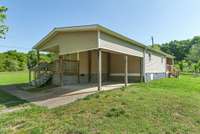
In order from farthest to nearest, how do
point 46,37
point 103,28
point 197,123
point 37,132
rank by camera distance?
point 46,37, point 103,28, point 197,123, point 37,132

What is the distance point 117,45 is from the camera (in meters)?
11.8

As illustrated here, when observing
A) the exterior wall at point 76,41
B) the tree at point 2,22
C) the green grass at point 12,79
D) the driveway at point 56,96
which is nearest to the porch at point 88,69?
the exterior wall at point 76,41

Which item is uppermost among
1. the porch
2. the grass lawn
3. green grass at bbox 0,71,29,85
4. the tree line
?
the tree line

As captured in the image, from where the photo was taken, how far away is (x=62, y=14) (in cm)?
1609

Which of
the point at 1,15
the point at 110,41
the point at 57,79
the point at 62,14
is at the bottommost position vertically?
the point at 57,79

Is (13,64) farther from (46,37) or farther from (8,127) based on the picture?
(8,127)

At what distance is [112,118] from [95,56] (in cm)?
1087

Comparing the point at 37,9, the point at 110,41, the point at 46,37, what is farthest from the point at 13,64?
the point at 110,41

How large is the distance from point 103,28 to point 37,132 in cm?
652

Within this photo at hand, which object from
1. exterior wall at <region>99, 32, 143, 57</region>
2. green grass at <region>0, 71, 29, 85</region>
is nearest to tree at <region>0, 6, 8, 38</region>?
exterior wall at <region>99, 32, 143, 57</region>

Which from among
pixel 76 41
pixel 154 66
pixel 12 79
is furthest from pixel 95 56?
pixel 12 79

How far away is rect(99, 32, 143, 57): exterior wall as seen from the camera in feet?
33.7

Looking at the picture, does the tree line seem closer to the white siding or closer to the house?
the white siding

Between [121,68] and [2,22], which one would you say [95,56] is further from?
[2,22]
